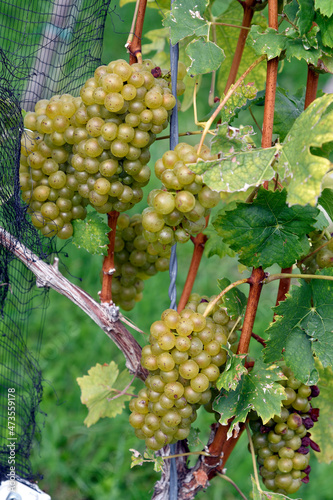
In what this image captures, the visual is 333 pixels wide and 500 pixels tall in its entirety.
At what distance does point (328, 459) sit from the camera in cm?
93

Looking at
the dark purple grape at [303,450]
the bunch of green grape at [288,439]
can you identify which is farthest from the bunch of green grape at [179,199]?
the dark purple grape at [303,450]

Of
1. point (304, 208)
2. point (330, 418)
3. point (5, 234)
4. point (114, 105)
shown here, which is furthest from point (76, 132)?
point (330, 418)

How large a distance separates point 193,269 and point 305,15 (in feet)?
1.38

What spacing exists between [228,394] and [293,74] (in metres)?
3.54

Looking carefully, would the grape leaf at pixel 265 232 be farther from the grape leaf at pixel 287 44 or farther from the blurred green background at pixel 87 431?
the blurred green background at pixel 87 431

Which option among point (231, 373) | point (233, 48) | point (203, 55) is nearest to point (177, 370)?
point (231, 373)

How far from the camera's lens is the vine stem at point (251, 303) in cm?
72

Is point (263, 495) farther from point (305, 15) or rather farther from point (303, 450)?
point (305, 15)

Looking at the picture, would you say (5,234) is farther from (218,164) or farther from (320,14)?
(320,14)

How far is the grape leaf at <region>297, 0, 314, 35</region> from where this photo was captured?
2.14 ft

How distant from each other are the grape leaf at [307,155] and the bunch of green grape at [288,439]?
1.08 ft

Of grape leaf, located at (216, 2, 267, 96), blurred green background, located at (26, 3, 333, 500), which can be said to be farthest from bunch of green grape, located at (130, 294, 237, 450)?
blurred green background, located at (26, 3, 333, 500)

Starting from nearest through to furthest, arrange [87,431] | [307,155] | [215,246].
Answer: [307,155] → [215,246] → [87,431]

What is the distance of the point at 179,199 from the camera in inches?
26.0
